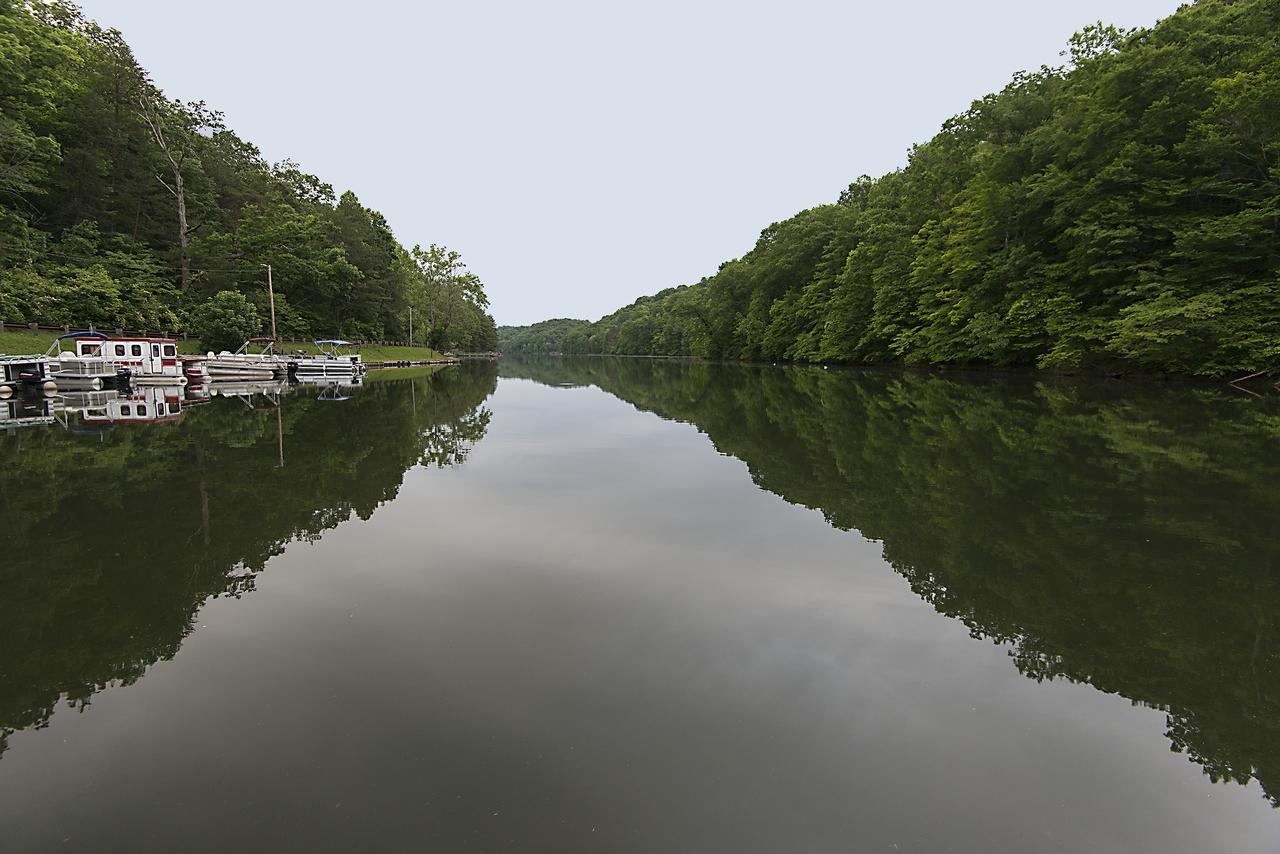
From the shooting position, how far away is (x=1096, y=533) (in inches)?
236

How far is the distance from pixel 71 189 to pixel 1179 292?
212 feet

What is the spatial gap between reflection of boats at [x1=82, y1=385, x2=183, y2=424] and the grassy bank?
7584 millimetres

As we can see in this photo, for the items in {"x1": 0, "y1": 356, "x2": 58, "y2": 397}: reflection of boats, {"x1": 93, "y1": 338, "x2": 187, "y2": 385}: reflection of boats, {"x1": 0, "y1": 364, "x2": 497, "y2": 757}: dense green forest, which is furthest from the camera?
{"x1": 93, "y1": 338, "x2": 187, "y2": 385}: reflection of boats

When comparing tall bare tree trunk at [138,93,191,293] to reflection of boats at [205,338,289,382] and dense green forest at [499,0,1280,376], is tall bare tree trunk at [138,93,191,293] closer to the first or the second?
reflection of boats at [205,338,289,382]

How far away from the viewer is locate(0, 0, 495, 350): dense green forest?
33.0 meters

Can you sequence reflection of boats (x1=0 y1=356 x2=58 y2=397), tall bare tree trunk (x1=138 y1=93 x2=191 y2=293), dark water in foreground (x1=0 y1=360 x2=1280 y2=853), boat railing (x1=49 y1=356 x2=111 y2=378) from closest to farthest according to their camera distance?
dark water in foreground (x1=0 y1=360 x2=1280 y2=853) → reflection of boats (x1=0 y1=356 x2=58 y2=397) → boat railing (x1=49 y1=356 x2=111 y2=378) → tall bare tree trunk (x1=138 y1=93 x2=191 y2=293)

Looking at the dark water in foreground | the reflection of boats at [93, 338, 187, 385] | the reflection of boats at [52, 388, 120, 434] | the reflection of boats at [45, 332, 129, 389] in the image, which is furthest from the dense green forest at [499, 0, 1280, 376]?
the reflection of boats at [45, 332, 129, 389]

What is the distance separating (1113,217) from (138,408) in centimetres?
3739

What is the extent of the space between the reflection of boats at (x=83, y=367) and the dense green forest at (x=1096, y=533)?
28.6m

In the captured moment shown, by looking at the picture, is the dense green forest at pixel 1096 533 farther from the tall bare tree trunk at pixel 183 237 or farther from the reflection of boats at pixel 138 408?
the tall bare tree trunk at pixel 183 237

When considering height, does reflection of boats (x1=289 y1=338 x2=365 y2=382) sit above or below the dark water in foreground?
above

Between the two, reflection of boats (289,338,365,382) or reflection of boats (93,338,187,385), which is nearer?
reflection of boats (93,338,187,385)

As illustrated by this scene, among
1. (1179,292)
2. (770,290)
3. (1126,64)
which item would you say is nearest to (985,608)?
(1179,292)

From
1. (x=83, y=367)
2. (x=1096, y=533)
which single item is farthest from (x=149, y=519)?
(x=83, y=367)
